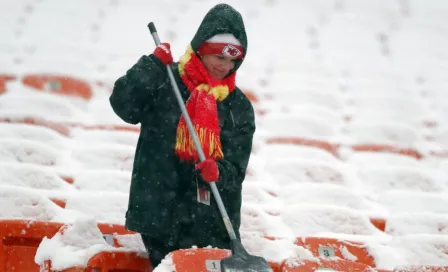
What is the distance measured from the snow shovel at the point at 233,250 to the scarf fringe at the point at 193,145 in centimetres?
6

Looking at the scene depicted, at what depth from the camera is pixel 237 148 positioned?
326 centimetres

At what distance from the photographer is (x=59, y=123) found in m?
5.18

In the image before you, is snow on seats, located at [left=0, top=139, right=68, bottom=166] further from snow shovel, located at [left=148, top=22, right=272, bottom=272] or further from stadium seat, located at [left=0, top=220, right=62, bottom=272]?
snow shovel, located at [left=148, top=22, right=272, bottom=272]

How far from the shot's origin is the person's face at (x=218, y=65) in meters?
3.21

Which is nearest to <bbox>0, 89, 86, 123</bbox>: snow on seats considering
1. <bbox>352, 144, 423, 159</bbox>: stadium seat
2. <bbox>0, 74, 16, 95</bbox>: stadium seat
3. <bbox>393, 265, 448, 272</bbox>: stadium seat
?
<bbox>0, 74, 16, 95</bbox>: stadium seat

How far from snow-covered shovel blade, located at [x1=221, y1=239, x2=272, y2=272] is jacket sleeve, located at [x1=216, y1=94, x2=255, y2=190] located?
0.36 meters

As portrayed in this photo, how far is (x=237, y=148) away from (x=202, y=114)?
8.8 inches

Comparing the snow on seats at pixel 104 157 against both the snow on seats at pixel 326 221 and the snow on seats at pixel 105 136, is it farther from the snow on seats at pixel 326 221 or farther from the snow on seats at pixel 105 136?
the snow on seats at pixel 326 221

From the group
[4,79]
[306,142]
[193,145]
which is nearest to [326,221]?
[193,145]

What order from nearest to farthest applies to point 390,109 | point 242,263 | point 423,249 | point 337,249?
point 242,263
point 337,249
point 423,249
point 390,109

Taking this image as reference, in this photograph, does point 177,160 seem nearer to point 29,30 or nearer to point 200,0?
point 29,30

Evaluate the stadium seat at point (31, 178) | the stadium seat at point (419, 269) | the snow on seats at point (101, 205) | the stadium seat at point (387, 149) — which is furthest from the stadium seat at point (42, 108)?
the stadium seat at point (419, 269)

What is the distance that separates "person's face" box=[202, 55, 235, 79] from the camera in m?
3.21

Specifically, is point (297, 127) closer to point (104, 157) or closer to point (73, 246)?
point (104, 157)
